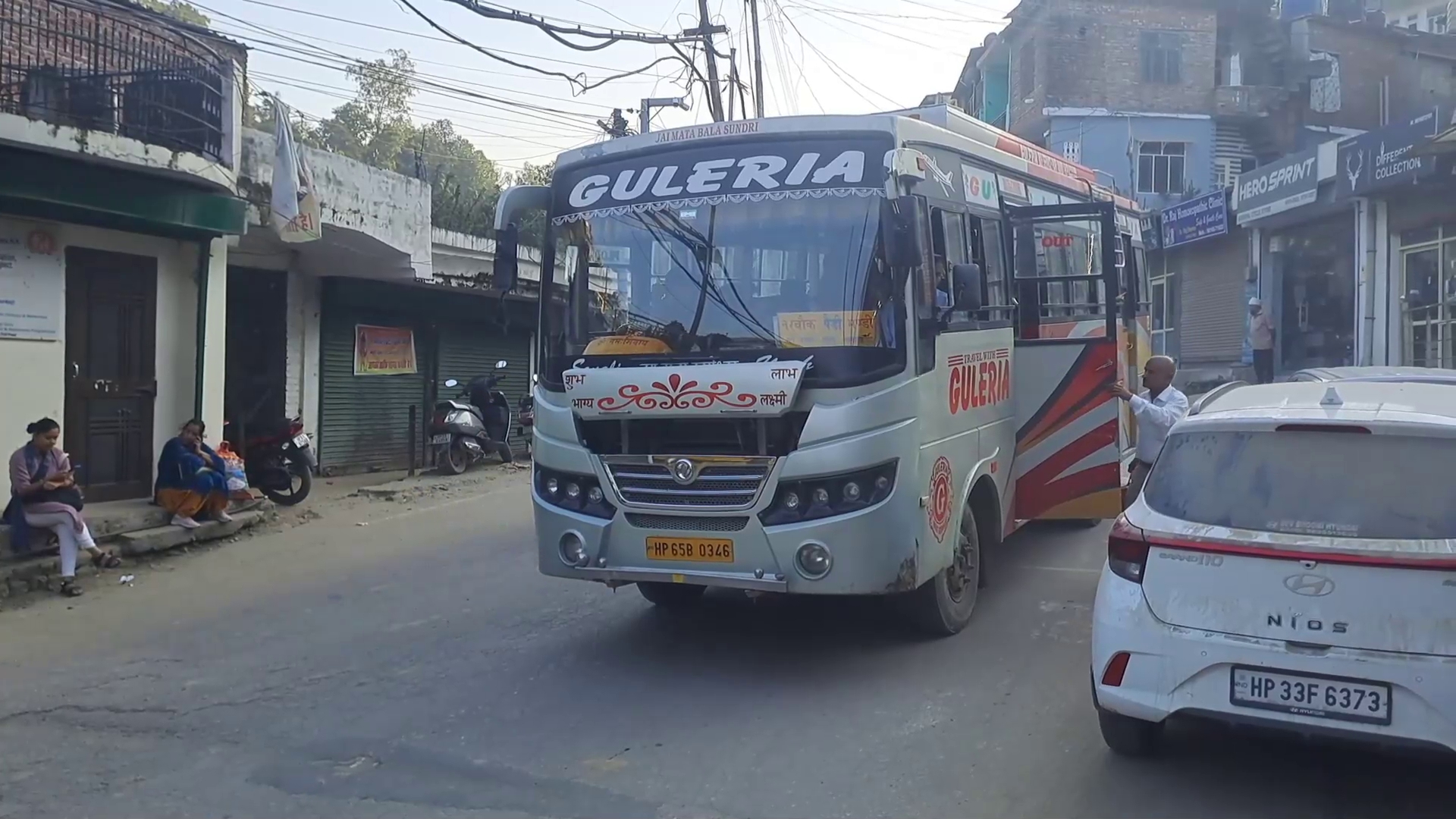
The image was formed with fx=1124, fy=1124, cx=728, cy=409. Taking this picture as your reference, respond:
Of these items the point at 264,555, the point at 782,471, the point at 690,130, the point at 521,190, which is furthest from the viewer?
the point at 264,555

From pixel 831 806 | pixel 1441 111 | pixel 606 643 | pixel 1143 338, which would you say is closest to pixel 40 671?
pixel 606 643

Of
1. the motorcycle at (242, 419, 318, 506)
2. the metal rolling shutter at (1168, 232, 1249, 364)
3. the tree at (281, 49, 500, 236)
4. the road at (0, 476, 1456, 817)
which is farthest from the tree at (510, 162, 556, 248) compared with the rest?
the metal rolling shutter at (1168, 232, 1249, 364)

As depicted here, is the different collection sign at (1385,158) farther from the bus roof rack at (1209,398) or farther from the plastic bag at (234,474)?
the plastic bag at (234,474)

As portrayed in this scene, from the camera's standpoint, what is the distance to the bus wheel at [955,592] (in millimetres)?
6637

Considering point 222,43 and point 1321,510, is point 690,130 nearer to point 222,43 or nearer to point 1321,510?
point 1321,510

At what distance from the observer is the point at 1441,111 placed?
16.8 meters

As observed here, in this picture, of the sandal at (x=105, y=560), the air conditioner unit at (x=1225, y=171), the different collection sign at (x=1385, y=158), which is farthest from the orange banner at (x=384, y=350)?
the air conditioner unit at (x=1225, y=171)

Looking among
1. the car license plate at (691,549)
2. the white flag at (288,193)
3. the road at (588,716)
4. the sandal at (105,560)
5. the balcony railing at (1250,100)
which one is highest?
the balcony railing at (1250,100)

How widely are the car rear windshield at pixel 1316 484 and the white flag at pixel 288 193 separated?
9895 millimetres

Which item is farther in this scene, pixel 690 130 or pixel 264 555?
pixel 264 555

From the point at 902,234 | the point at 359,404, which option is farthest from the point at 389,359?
the point at 902,234

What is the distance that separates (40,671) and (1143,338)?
9733 millimetres

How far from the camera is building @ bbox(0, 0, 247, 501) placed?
9586 millimetres

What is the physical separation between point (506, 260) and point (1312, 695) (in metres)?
4.89
